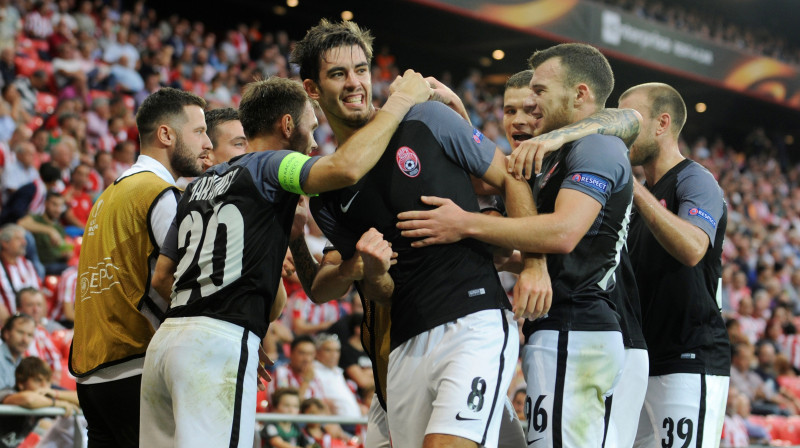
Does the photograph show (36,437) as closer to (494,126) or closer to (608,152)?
(608,152)

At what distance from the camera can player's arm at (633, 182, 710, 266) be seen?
4.68 m

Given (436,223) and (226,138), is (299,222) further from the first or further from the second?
(436,223)

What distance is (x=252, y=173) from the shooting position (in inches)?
161

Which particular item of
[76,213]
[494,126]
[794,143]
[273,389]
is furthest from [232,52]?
[794,143]

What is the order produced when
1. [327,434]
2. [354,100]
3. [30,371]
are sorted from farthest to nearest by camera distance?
[327,434] → [30,371] → [354,100]

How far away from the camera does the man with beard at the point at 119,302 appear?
4746 mm

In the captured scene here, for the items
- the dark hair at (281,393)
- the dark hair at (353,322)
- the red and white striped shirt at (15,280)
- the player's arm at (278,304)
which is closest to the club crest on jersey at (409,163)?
the player's arm at (278,304)

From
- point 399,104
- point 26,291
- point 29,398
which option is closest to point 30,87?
point 26,291

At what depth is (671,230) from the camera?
4.72 metres

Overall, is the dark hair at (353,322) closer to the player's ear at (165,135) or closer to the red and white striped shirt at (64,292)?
the red and white striped shirt at (64,292)

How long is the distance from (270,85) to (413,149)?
0.90 m

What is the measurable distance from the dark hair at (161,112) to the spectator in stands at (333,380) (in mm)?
4953

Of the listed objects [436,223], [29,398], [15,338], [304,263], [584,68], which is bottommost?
[29,398]

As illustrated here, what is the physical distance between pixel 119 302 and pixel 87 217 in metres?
4.91
